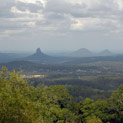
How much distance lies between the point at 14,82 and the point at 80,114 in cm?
3113

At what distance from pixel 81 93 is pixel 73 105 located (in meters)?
94.4

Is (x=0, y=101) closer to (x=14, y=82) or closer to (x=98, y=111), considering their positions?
(x=14, y=82)

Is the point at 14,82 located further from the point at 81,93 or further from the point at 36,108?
the point at 81,93

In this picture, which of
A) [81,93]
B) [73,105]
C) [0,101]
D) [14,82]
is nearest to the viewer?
[0,101]

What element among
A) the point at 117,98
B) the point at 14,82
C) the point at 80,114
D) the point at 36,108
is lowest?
the point at 80,114

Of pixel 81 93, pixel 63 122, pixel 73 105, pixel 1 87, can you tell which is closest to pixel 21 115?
pixel 1 87

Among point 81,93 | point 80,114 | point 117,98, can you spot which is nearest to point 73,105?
point 80,114

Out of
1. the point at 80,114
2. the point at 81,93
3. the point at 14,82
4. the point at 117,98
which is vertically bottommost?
the point at 81,93

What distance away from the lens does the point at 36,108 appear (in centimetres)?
2723

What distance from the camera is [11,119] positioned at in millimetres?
21766

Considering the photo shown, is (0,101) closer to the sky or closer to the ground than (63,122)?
closer to the sky

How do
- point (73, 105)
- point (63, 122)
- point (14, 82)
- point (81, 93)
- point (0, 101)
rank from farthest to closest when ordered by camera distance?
point (81, 93), point (73, 105), point (63, 122), point (14, 82), point (0, 101)

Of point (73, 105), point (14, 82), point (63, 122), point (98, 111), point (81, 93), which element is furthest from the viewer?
point (81, 93)

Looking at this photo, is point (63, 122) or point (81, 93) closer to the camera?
point (63, 122)
